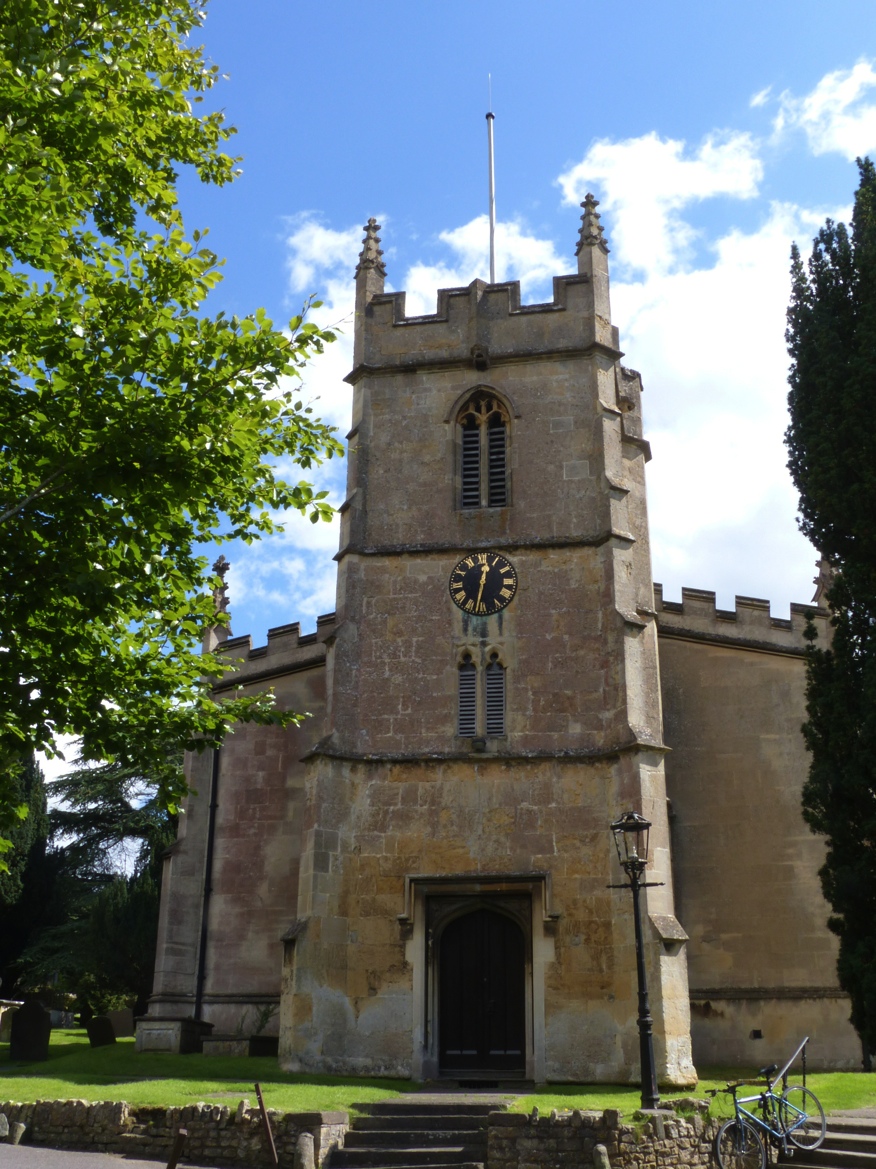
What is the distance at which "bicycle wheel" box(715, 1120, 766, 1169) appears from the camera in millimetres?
12367

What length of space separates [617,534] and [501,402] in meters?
3.79

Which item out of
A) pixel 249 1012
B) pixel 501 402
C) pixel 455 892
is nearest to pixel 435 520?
pixel 501 402

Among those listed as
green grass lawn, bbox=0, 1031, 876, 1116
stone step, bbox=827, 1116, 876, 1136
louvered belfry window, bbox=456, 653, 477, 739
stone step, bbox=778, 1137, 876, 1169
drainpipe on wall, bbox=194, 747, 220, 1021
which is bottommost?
stone step, bbox=778, 1137, 876, 1169

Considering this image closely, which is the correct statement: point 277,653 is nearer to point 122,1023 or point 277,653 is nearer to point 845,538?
point 122,1023

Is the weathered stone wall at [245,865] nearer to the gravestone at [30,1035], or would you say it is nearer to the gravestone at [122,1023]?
the gravestone at [30,1035]

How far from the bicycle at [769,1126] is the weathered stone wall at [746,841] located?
7914 mm

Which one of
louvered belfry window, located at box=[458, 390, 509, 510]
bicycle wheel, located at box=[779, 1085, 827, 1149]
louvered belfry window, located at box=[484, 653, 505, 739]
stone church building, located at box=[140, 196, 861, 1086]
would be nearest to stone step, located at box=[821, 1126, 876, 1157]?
bicycle wheel, located at box=[779, 1085, 827, 1149]

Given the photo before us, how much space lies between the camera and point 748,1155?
12.4m

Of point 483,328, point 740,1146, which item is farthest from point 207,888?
point 740,1146

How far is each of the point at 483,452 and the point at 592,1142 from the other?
42.6 ft

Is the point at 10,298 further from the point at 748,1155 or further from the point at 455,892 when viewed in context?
the point at 455,892

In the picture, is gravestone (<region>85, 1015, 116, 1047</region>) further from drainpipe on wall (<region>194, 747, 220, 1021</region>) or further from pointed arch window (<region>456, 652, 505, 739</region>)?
pointed arch window (<region>456, 652, 505, 739</region>)

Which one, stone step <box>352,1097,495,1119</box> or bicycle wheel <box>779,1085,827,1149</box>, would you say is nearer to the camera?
bicycle wheel <box>779,1085,827,1149</box>

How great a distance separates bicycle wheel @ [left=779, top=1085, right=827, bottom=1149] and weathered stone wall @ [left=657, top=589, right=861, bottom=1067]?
7.99 m
